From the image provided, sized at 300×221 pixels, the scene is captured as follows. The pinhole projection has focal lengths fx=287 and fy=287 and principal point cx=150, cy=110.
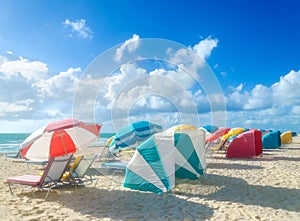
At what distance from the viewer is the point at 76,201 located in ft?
18.9

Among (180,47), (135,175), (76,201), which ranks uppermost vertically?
(180,47)

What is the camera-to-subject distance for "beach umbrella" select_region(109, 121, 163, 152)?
627 inches

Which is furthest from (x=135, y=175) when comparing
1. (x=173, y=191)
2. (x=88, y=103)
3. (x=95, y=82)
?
(x=95, y=82)

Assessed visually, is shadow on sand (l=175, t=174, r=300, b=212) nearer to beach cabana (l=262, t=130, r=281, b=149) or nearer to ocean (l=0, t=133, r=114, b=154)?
ocean (l=0, t=133, r=114, b=154)

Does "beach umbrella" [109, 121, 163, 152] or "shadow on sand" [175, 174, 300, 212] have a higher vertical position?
"beach umbrella" [109, 121, 163, 152]

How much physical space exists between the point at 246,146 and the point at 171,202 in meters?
9.41

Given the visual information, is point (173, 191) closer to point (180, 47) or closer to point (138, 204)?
point (138, 204)

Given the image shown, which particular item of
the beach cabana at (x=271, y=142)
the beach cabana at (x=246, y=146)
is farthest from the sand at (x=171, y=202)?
the beach cabana at (x=271, y=142)

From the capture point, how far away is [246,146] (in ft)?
45.8

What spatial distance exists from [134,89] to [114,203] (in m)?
5.95

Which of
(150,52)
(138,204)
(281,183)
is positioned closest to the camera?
(138,204)

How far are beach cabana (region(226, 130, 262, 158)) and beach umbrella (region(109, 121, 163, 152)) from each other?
15.0 feet

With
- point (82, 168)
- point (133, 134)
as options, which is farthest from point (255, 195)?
point (133, 134)

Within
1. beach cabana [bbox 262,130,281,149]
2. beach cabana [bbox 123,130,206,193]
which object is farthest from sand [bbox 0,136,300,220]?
beach cabana [bbox 262,130,281,149]
